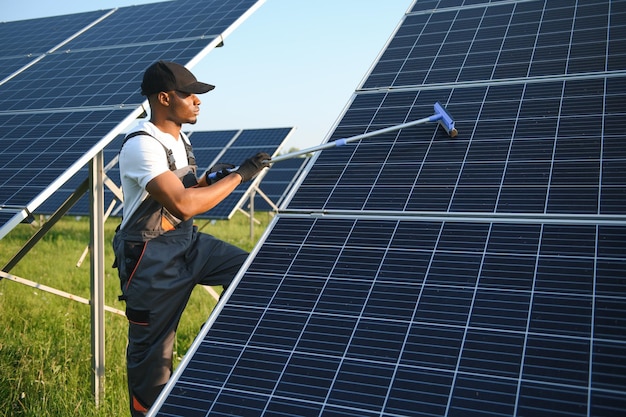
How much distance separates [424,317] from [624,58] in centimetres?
299

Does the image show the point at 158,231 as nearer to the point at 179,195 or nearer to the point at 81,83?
the point at 179,195

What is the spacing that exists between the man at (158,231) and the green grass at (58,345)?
1.30 meters

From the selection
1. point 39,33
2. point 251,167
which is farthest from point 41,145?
point 39,33

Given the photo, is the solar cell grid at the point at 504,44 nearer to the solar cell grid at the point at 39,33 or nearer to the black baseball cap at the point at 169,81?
the black baseball cap at the point at 169,81

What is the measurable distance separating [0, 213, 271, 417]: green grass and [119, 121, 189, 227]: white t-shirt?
2.01m

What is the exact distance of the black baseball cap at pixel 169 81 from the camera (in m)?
4.77

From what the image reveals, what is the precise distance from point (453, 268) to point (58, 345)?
16.4ft

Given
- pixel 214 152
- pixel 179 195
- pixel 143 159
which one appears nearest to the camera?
pixel 179 195

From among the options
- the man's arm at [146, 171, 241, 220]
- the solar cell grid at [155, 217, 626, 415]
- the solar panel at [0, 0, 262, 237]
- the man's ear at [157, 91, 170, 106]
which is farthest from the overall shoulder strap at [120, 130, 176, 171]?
the solar panel at [0, 0, 262, 237]

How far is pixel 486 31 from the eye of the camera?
6.41 metres

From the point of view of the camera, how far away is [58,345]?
23.8ft

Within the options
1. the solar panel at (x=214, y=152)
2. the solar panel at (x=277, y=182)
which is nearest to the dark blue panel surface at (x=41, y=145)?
the solar panel at (x=214, y=152)

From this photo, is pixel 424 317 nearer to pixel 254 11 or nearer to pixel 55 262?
pixel 254 11

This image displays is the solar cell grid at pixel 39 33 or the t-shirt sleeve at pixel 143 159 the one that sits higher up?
the t-shirt sleeve at pixel 143 159
